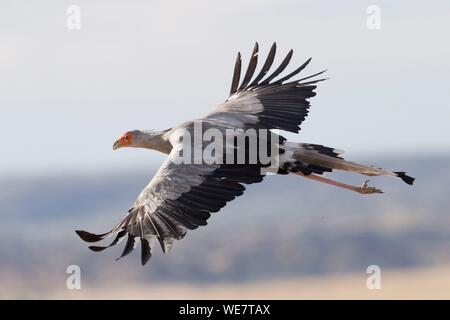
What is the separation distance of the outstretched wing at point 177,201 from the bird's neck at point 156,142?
1716mm

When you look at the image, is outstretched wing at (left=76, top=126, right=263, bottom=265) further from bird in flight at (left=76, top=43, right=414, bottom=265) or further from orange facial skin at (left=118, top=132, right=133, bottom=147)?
orange facial skin at (left=118, top=132, right=133, bottom=147)

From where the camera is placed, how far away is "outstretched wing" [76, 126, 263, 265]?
18.2 metres

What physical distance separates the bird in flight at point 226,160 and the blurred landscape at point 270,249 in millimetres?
24238

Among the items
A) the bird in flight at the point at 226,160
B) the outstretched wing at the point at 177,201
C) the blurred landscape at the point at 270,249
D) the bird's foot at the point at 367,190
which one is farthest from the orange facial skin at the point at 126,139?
the blurred landscape at the point at 270,249

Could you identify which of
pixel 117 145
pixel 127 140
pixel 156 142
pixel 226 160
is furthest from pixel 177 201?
pixel 117 145

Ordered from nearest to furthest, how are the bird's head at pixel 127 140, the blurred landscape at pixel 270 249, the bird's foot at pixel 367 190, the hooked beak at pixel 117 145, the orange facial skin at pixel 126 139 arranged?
the bird's foot at pixel 367 190 → the bird's head at pixel 127 140 → the orange facial skin at pixel 126 139 → the hooked beak at pixel 117 145 → the blurred landscape at pixel 270 249

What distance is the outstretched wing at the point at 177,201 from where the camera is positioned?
18.2m

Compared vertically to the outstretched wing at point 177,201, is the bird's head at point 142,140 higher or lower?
higher

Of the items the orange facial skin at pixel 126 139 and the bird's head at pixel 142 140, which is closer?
the bird's head at pixel 142 140

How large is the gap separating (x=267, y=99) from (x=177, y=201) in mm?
3673

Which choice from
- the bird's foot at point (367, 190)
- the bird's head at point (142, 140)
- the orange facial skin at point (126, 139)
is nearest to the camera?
the bird's head at point (142, 140)

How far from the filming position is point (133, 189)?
94938 millimetres

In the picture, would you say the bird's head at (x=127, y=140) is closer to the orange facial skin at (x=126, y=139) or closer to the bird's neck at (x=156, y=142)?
the orange facial skin at (x=126, y=139)
